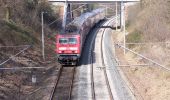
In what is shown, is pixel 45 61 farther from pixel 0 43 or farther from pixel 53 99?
pixel 53 99

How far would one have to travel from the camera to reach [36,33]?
55625 millimetres

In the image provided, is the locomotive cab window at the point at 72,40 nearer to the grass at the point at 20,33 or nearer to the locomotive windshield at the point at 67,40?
the locomotive windshield at the point at 67,40

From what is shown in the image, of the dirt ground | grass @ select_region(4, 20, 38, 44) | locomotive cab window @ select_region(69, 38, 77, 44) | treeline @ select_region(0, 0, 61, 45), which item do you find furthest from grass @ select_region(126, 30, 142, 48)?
grass @ select_region(4, 20, 38, 44)

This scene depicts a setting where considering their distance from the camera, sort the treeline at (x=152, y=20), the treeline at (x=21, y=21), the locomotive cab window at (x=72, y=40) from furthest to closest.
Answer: the treeline at (x=21, y=21)
the treeline at (x=152, y=20)
the locomotive cab window at (x=72, y=40)

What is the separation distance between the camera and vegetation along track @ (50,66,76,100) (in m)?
31.2

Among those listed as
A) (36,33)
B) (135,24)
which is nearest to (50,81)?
(36,33)

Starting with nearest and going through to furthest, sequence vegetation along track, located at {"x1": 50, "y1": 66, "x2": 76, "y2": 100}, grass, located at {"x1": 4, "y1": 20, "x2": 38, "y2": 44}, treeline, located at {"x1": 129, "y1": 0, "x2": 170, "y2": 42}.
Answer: vegetation along track, located at {"x1": 50, "y1": 66, "x2": 76, "y2": 100}
treeline, located at {"x1": 129, "y1": 0, "x2": 170, "y2": 42}
grass, located at {"x1": 4, "y1": 20, "x2": 38, "y2": 44}

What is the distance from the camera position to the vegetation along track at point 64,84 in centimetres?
3125

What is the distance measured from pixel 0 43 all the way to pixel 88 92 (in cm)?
1342

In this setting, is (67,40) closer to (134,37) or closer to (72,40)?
(72,40)

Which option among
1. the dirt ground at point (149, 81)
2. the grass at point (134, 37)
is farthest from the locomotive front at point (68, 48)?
the grass at point (134, 37)

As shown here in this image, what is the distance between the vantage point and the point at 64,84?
3516 cm

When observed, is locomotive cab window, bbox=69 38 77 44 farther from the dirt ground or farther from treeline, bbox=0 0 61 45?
treeline, bbox=0 0 61 45

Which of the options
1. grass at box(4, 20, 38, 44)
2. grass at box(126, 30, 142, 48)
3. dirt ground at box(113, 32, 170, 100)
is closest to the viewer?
dirt ground at box(113, 32, 170, 100)
